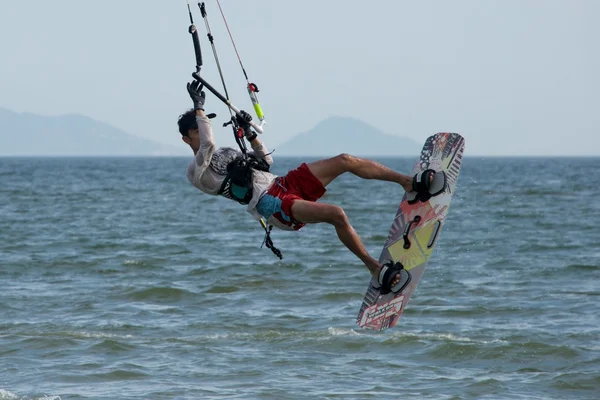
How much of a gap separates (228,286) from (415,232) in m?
7.65

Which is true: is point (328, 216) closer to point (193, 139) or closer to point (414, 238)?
point (193, 139)

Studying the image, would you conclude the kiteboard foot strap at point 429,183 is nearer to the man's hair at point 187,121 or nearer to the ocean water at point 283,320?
the ocean water at point 283,320

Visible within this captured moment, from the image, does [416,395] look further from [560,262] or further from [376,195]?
[376,195]

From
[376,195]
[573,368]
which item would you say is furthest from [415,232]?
[376,195]

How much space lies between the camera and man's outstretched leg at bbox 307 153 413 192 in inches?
333

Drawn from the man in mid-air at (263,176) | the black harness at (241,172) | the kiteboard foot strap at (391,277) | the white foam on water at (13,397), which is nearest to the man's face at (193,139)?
the man in mid-air at (263,176)

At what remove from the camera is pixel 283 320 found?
1375 centimetres

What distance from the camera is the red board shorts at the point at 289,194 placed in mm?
8530

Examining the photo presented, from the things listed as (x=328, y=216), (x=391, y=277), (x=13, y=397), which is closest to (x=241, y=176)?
(x=328, y=216)

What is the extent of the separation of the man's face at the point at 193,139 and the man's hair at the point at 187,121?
0.03 m

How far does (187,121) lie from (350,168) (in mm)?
1527

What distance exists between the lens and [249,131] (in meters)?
8.63

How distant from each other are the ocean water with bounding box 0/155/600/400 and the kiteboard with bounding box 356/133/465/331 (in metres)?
0.93

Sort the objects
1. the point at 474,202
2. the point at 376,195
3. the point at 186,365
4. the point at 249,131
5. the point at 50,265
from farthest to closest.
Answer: the point at 376,195 < the point at 474,202 < the point at 50,265 < the point at 186,365 < the point at 249,131
